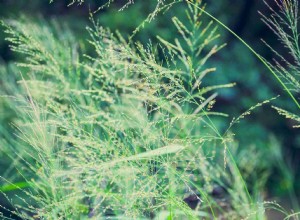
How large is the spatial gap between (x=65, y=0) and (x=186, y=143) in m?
2.67

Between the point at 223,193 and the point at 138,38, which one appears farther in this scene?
the point at 138,38

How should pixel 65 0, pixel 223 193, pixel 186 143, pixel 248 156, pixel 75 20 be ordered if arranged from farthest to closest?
pixel 65 0
pixel 75 20
pixel 248 156
pixel 223 193
pixel 186 143

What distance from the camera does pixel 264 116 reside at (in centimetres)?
319

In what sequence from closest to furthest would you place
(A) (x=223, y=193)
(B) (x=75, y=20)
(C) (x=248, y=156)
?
(A) (x=223, y=193)
(C) (x=248, y=156)
(B) (x=75, y=20)

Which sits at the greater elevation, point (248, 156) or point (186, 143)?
point (186, 143)

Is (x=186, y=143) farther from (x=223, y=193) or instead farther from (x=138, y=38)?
(x=138, y=38)

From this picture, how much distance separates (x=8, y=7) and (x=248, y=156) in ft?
5.83

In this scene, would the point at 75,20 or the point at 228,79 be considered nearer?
the point at 228,79

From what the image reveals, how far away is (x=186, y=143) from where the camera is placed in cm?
112

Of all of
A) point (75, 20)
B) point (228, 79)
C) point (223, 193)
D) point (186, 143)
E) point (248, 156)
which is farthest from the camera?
point (75, 20)

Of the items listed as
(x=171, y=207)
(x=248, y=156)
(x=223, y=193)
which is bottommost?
(x=248, y=156)

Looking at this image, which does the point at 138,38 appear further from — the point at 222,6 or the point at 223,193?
the point at 223,193

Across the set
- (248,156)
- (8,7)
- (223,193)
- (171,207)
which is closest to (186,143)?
(171,207)

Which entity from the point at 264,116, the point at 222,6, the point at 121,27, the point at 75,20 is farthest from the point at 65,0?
the point at 264,116
